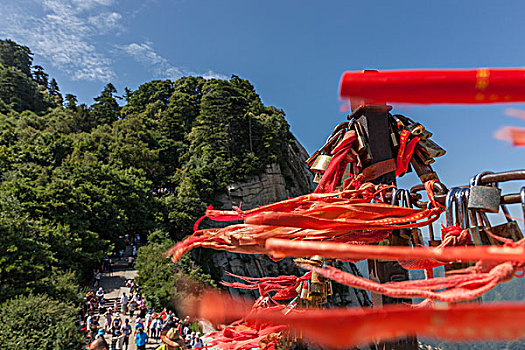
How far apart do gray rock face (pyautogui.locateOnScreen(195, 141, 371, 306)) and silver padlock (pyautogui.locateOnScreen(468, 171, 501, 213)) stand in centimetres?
2298

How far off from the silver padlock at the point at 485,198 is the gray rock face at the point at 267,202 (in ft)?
75.4

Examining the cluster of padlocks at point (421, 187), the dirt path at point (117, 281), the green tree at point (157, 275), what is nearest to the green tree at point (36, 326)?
the dirt path at point (117, 281)

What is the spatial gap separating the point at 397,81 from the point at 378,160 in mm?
1763

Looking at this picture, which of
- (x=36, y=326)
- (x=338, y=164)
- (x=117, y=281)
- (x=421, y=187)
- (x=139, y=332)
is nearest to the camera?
(x=421, y=187)

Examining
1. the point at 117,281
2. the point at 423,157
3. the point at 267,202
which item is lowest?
the point at 117,281

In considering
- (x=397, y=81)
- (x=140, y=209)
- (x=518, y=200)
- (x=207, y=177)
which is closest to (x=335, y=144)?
(x=518, y=200)

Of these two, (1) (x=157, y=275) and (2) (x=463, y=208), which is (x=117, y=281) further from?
(2) (x=463, y=208)

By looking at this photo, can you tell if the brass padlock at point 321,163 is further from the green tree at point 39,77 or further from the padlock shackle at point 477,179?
the green tree at point 39,77

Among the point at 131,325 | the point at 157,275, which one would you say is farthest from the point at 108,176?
the point at 131,325

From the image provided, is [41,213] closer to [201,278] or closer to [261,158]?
[201,278]

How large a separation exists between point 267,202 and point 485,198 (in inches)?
1335

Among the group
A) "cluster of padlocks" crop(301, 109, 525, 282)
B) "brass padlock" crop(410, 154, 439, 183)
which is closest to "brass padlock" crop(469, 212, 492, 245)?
"cluster of padlocks" crop(301, 109, 525, 282)

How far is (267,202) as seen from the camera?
3519cm

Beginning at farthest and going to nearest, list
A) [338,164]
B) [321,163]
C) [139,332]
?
1. [139,332]
2. [321,163]
3. [338,164]
